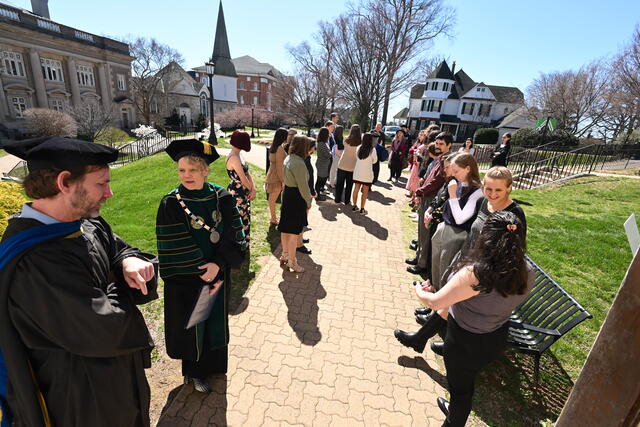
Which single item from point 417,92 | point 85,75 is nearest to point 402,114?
point 417,92

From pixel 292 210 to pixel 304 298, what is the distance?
54.4 inches

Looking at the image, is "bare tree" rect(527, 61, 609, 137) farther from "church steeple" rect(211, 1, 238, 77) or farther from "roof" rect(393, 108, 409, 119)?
"church steeple" rect(211, 1, 238, 77)

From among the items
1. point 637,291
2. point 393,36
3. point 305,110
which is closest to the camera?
point 637,291

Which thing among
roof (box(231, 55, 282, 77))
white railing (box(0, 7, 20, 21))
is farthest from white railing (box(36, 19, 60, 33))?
roof (box(231, 55, 282, 77))

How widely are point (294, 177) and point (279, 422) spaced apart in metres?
3.18

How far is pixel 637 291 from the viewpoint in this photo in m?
1.12

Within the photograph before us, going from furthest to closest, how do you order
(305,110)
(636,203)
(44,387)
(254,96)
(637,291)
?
1. (254,96)
2. (305,110)
3. (636,203)
4. (44,387)
5. (637,291)

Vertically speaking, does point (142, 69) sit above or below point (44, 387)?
above

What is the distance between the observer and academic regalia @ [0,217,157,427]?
1388mm

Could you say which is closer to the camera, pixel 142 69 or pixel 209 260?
pixel 209 260

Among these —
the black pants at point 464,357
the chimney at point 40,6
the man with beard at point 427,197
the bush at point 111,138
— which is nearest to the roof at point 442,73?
the bush at point 111,138

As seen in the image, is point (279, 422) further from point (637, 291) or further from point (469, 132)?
point (469, 132)

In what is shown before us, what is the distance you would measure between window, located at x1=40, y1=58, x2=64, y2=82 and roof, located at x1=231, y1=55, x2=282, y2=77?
3545cm

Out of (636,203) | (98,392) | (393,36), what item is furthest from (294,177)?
(393,36)
